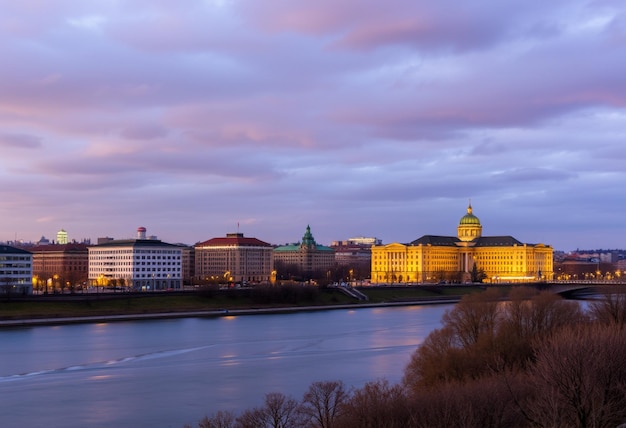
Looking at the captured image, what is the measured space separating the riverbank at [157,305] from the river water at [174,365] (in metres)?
3.04

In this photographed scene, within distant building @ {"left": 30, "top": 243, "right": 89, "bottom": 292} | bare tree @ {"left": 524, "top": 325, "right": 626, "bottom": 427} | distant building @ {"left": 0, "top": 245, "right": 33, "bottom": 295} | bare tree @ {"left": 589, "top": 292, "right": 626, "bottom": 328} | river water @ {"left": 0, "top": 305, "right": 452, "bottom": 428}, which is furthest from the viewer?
distant building @ {"left": 30, "top": 243, "right": 89, "bottom": 292}

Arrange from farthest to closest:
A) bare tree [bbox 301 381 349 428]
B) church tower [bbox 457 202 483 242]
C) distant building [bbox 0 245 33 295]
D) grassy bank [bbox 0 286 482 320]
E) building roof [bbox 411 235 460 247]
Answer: church tower [bbox 457 202 483 242]
building roof [bbox 411 235 460 247]
distant building [bbox 0 245 33 295]
grassy bank [bbox 0 286 482 320]
bare tree [bbox 301 381 349 428]

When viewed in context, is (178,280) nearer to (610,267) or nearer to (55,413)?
(55,413)

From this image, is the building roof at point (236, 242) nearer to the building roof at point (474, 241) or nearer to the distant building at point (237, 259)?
the distant building at point (237, 259)

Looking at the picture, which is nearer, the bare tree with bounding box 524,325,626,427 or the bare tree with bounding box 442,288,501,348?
the bare tree with bounding box 524,325,626,427

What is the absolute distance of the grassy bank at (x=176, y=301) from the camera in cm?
4716

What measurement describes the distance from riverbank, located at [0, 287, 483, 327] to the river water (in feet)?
9.97

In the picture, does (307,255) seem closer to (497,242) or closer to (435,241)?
(435,241)

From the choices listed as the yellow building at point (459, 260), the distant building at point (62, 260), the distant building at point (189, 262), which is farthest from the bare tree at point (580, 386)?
the distant building at point (189, 262)

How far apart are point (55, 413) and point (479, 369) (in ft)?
31.4

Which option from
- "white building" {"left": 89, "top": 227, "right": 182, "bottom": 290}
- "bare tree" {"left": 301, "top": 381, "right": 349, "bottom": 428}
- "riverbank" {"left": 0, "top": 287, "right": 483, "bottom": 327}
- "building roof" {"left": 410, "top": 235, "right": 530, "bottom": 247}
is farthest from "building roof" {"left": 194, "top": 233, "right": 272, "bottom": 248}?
"bare tree" {"left": 301, "top": 381, "right": 349, "bottom": 428}

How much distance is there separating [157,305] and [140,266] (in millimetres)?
27062

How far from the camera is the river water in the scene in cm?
2039

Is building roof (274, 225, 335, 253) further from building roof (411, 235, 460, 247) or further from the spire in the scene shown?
building roof (411, 235, 460, 247)
